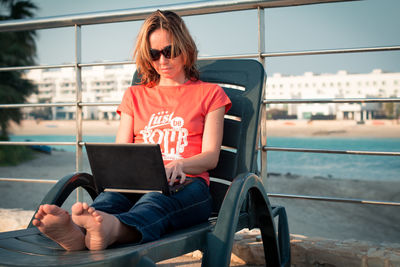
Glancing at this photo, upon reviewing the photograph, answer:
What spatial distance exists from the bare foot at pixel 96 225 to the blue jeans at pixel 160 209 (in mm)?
58

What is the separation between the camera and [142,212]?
1.44 meters

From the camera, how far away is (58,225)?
122 cm

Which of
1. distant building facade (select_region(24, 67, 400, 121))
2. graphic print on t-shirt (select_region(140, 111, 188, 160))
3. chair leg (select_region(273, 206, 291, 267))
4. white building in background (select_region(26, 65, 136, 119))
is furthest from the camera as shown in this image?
white building in background (select_region(26, 65, 136, 119))

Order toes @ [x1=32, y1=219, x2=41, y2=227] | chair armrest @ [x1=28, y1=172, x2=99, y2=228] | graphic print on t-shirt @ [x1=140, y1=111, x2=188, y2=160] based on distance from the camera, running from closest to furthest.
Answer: toes @ [x1=32, y1=219, x2=41, y2=227], chair armrest @ [x1=28, y1=172, x2=99, y2=228], graphic print on t-shirt @ [x1=140, y1=111, x2=188, y2=160]

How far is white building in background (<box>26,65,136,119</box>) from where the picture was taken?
3391 cm

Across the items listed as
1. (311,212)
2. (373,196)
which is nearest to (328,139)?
(373,196)

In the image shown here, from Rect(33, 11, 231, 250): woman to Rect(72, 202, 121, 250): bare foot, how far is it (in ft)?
0.46

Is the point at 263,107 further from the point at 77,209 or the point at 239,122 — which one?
the point at 77,209

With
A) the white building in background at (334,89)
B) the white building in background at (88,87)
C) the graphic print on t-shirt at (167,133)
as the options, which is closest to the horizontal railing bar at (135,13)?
the graphic print on t-shirt at (167,133)

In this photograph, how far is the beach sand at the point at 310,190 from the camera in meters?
13.3

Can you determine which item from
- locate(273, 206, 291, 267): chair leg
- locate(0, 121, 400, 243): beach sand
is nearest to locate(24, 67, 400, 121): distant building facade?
locate(0, 121, 400, 243): beach sand

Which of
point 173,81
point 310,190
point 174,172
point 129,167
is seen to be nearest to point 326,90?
point 310,190

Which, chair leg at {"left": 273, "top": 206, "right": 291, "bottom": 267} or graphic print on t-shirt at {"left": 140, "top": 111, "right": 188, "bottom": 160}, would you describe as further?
chair leg at {"left": 273, "top": 206, "right": 291, "bottom": 267}

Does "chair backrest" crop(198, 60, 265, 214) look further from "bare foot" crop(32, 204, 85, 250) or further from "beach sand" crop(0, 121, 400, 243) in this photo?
"beach sand" crop(0, 121, 400, 243)
